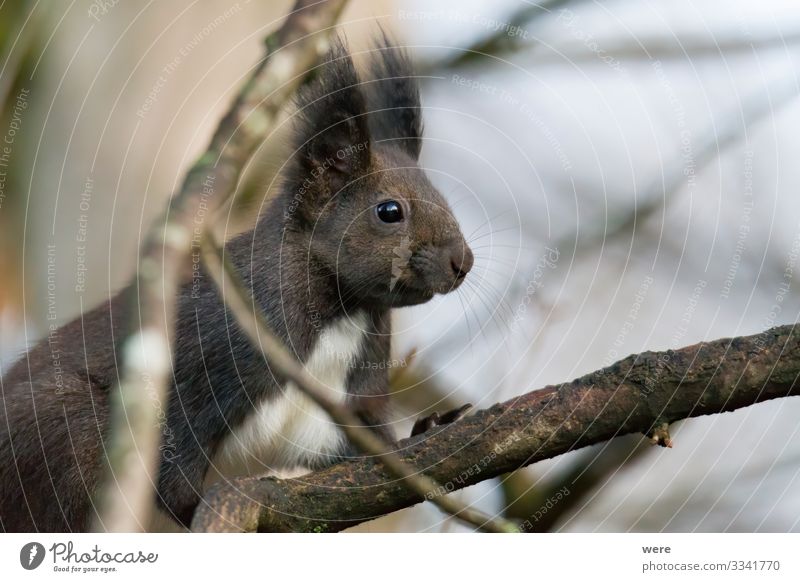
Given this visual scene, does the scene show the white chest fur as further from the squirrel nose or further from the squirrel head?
the squirrel nose

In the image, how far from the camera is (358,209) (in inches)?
89.9

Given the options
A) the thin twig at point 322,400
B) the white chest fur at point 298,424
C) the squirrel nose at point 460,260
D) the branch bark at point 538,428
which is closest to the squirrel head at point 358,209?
the squirrel nose at point 460,260

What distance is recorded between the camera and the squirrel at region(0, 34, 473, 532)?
2.16 meters

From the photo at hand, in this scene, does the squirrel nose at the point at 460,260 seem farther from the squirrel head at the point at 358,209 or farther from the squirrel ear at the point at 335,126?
the squirrel ear at the point at 335,126

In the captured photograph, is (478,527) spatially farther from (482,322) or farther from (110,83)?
(110,83)

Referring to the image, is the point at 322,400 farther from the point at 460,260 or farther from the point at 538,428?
the point at 460,260

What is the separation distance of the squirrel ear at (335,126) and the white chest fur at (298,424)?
37 cm

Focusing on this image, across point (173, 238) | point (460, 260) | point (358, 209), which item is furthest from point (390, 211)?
point (173, 238)

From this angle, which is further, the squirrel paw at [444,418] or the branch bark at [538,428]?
the squirrel paw at [444,418]

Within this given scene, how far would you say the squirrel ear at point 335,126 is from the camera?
225cm

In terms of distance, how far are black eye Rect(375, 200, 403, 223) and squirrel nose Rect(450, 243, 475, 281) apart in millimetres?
166

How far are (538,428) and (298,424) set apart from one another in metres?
0.74

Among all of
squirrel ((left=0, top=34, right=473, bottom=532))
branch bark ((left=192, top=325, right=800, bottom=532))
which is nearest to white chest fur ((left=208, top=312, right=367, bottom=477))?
squirrel ((left=0, top=34, right=473, bottom=532))
